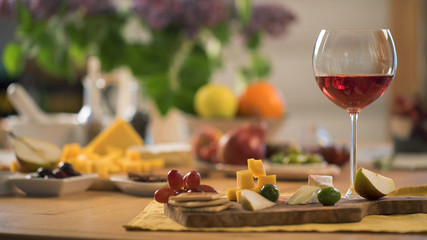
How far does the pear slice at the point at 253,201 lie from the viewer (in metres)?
0.91

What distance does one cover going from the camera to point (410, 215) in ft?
3.27

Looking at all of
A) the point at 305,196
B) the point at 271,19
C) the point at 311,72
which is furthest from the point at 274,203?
the point at 311,72

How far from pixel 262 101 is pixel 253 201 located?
127 cm

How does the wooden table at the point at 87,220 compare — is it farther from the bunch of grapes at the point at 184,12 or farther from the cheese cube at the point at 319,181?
the bunch of grapes at the point at 184,12

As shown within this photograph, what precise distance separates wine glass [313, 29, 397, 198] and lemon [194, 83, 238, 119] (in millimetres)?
1103

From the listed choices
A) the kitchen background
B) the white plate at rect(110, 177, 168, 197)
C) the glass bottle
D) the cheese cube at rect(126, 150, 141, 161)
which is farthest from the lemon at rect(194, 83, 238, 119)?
the kitchen background

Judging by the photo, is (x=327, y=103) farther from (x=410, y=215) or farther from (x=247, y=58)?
(x=410, y=215)

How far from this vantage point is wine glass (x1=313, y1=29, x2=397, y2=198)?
1083 millimetres

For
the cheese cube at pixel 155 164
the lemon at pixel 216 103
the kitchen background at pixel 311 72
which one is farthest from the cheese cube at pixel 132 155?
the kitchen background at pixel 311 72

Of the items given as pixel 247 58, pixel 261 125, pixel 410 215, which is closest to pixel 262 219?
pixel 410 215

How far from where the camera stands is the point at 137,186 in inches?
49.3

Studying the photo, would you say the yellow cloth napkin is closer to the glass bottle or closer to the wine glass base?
the wine glass base

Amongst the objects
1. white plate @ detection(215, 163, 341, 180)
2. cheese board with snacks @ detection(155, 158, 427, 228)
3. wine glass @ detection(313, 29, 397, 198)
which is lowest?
white plate @ detection(215, 163, 341, 180)

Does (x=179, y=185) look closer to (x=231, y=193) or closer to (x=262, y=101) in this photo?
(x=231, y=193)
